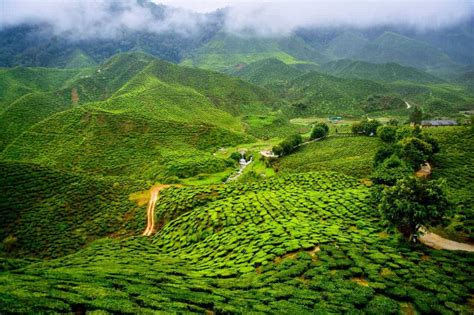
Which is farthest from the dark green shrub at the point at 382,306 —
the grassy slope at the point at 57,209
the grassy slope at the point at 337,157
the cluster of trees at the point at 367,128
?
the cluster of trees at the point at 367,128

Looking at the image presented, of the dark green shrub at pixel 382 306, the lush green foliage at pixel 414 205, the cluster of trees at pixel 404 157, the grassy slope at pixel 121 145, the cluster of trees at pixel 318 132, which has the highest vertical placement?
the lush green foliage at pixel 414 205

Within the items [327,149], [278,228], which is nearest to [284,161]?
[327,149]

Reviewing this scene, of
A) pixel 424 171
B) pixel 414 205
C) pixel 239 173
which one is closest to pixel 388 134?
pixel 424 171

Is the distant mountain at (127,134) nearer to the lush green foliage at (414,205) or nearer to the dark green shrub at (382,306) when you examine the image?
the lush green foliage at (414,205)

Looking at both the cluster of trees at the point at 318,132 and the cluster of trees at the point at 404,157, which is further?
the cluster of trees at the point at 318,132

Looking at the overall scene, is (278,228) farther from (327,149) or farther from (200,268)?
(327,149)

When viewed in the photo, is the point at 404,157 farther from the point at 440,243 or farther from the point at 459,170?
the point at 440,243

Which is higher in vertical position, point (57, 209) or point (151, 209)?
point (57, 209)
